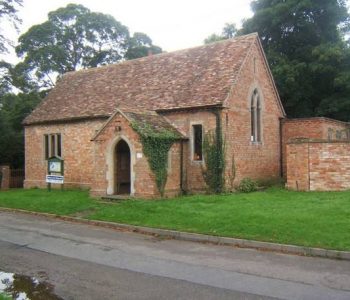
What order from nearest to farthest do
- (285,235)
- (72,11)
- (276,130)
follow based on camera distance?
(285,235) → (276,130) → (72,11)

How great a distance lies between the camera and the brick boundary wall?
62.5 ft

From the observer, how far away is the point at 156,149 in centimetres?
1888

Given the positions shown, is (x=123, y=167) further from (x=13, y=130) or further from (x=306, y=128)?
(x=13, y=130)

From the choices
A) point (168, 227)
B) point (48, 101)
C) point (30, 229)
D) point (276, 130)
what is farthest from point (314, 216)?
point (48, 101)

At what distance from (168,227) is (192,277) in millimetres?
5246

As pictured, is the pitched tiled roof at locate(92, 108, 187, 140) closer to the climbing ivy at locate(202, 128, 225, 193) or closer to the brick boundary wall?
the climbing ivy at locate(202, 128, 225, 193)

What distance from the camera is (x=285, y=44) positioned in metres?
37.2

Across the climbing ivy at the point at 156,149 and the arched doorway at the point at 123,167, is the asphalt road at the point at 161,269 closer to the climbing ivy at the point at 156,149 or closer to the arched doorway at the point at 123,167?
the climbing ivy at the point at 156,149

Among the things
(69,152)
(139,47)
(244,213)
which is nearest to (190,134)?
(244,213)

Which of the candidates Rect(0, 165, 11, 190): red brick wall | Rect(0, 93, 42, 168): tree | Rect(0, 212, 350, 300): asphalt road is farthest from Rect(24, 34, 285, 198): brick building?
Rect(0, 212, 350, 300): asphalt road

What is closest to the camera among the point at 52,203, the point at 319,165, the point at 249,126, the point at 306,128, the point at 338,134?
the point at 52,203

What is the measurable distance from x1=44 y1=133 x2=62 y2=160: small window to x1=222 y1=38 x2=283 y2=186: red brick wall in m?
11.1

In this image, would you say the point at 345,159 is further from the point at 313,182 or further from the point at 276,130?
the point at 276,130

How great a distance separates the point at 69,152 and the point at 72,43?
26712 mm
